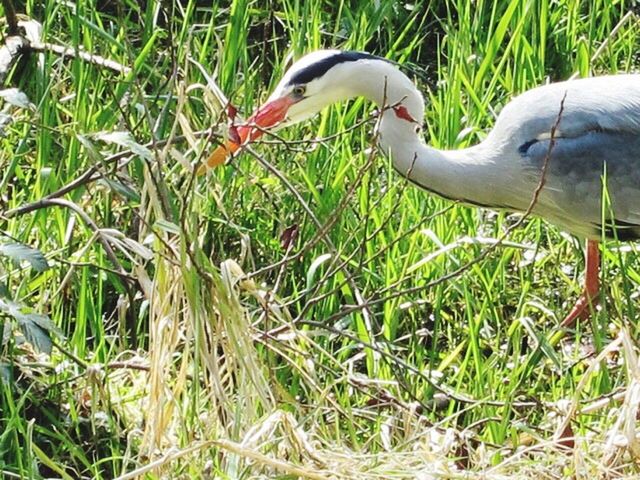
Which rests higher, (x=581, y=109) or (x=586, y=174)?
(x=581, y=109)

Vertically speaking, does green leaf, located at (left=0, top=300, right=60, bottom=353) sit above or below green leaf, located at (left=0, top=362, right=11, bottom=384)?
above

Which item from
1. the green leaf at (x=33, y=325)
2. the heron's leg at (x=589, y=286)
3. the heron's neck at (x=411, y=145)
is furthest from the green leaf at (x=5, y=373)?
the heron's leg at (x=589, y=286)

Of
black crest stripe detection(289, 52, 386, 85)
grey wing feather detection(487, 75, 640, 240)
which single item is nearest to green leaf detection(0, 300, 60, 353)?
black crest stripe detection(289, 52, 386, 85)

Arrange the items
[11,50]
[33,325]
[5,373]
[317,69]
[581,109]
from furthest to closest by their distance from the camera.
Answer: [11,50] → [581,109] → [317,69] → [5,373] → [33,325]

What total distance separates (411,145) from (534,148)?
0.36m

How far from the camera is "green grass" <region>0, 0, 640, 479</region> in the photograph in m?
2.64

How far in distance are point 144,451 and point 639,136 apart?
1.87 metres

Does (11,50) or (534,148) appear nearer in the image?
(534,148)

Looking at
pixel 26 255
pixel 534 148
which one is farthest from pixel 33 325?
pixel 534 148

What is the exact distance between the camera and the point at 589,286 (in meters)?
3.86

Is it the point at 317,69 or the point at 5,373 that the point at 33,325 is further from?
the point at 317,69

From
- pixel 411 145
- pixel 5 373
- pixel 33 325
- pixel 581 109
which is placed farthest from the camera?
pixel 581 109

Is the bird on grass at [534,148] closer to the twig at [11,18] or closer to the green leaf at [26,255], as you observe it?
the twig at [11,18]

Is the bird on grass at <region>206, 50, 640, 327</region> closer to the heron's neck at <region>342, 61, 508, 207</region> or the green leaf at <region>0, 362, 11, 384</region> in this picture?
the heron's neck at <region>342, 61, 508, 207</region>
